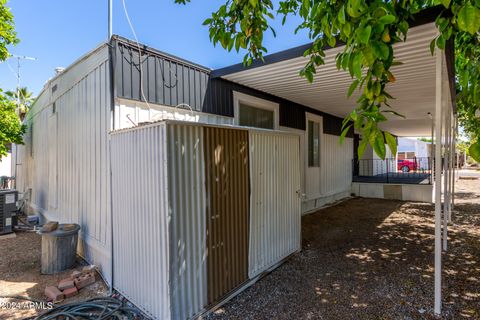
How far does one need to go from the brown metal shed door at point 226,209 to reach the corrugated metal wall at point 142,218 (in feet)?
1.70

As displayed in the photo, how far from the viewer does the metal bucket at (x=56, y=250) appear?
364 cm

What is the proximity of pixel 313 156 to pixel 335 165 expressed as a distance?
177 centimetres

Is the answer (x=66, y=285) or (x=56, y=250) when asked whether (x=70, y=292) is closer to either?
(x=66, y=285)

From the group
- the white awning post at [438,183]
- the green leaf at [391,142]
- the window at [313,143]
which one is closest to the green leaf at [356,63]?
the green leaf at [391,142]

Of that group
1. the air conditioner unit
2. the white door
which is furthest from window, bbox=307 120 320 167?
the air conditioner unit

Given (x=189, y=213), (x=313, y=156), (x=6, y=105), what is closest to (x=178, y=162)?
(x=189, y=213)

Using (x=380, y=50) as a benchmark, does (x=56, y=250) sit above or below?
below

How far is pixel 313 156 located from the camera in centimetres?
767

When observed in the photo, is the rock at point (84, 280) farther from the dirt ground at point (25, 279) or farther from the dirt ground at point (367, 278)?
the dirt ground at point (367, 278)

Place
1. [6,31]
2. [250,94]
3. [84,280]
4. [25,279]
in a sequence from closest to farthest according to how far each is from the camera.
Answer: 1. [84,280]
2. [25,279]
3. [250,94]
4. [6,31]

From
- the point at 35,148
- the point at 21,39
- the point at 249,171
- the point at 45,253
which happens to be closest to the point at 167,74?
the point at 249,171

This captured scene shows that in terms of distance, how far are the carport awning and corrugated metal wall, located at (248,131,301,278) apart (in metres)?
1.13

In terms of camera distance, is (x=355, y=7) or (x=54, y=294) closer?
(x=355, y=7)

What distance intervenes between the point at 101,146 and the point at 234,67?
2.40 m
